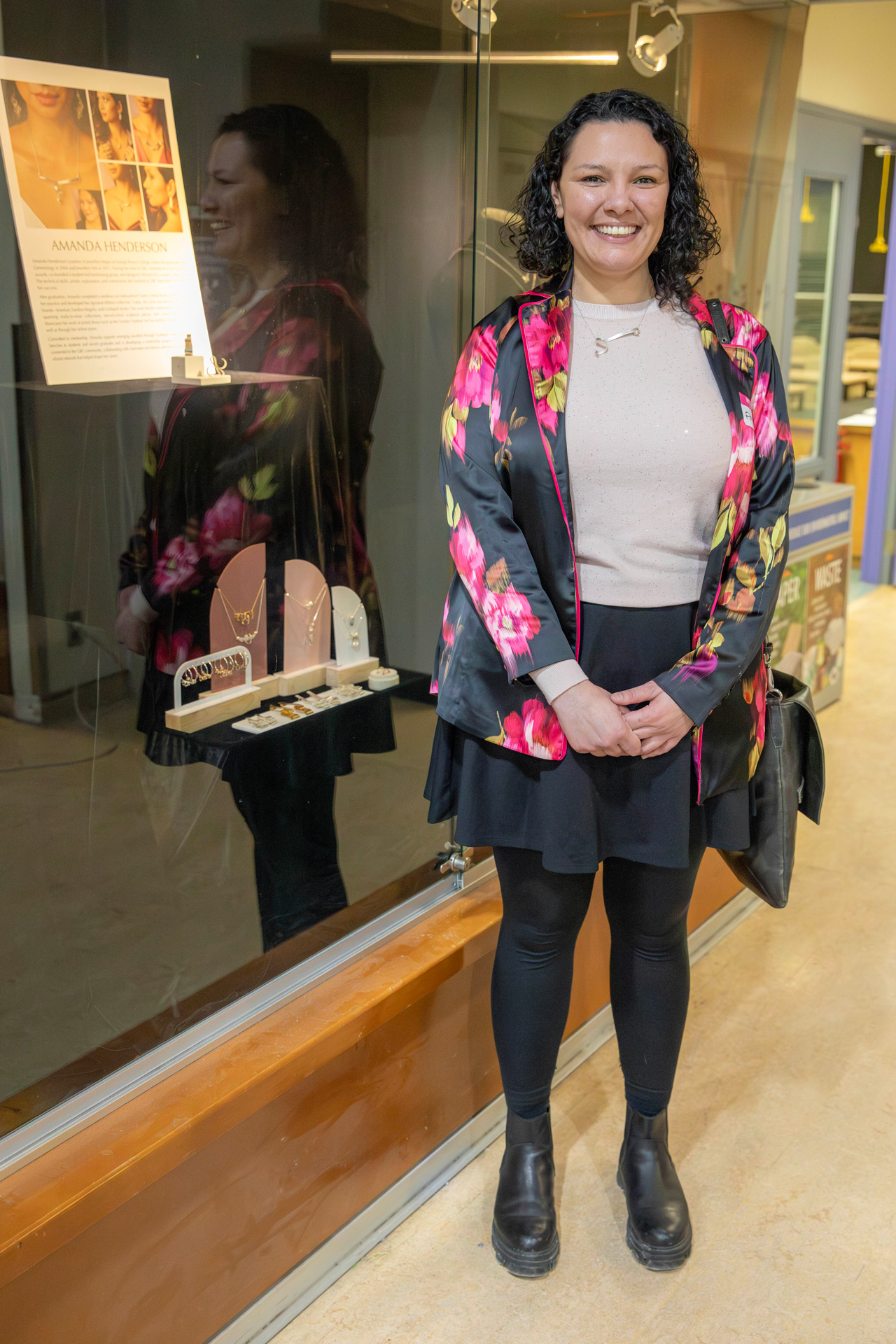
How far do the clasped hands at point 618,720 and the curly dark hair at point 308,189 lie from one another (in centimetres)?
70

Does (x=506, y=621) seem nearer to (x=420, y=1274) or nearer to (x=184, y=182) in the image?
(x=184, y=182)

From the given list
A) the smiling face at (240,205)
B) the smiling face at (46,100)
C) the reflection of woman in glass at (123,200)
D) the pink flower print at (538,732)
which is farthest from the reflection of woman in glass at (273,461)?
the pink flower print at (538,732)

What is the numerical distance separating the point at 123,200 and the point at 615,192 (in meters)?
0.58

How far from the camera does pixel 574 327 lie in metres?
1.50

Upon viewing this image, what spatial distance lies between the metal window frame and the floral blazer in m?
0.50

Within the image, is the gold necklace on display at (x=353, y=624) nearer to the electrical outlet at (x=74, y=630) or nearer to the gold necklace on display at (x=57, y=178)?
the electrical outlet at (x=74, y=630)

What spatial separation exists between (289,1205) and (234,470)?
1.02 meters

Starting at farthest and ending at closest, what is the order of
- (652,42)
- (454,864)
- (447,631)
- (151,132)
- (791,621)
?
(791,621), (652,42), (454,864), (447,631), (151,132)

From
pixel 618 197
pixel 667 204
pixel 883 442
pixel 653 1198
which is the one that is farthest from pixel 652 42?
pixel 883 442

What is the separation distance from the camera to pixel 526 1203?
5.72 ft

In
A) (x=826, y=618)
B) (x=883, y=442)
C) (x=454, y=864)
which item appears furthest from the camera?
(x=883, y=442)

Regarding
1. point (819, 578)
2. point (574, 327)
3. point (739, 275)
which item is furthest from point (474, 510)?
point (819, 578)

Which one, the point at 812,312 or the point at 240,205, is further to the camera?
the point at 812,312

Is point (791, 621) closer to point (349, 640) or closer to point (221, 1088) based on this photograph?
point (349, 640)
